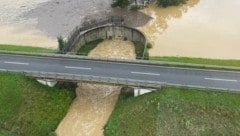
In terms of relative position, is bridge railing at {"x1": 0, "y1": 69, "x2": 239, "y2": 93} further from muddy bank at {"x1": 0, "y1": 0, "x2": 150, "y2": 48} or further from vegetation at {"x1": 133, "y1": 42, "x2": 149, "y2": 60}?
muddy bank at {"x1": 0, "y1": 0, "x2": 150, "y2": 48}

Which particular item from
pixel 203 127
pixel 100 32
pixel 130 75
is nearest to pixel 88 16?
pixel 100 32

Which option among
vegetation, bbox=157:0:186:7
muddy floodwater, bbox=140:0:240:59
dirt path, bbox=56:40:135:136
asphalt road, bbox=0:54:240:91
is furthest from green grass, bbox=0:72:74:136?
vegetation, bbox=157:0:186:7

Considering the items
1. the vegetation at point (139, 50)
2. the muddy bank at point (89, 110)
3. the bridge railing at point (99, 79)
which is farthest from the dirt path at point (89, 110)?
the vegetation at point (139, 50)

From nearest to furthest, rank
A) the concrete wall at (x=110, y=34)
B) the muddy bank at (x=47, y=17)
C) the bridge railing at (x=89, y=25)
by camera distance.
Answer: the bridge railing at (x=89, y=25) → the concrete wall at (x=110, y=34) → the muddy bank at (x=47, y=17)

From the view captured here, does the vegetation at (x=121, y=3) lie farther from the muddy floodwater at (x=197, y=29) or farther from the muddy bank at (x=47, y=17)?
the muddy floodwater at (x=197, y=29)

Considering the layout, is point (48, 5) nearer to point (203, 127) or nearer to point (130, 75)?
point (130, 75)

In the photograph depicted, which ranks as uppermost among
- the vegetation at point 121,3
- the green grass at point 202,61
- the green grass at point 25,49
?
the vegetation at point 121,3
